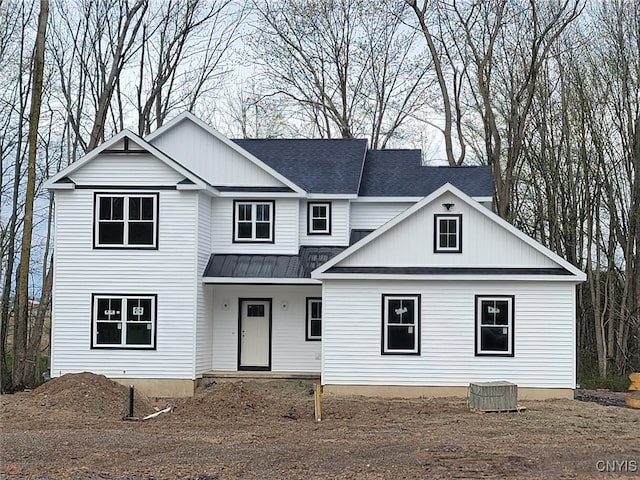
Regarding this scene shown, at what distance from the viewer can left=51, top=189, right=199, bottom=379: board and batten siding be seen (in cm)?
2552

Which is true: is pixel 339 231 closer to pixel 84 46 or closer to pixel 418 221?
pixel 418 221

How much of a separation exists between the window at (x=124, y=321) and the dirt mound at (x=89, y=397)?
6.69 feet

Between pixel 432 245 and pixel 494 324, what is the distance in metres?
2.50

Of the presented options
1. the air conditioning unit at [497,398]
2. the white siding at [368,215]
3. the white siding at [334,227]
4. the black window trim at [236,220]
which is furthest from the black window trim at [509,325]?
the black window trim at [236,220]

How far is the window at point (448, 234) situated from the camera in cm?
2444

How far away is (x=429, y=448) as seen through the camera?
1590cm

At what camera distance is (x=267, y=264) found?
89.7 feet

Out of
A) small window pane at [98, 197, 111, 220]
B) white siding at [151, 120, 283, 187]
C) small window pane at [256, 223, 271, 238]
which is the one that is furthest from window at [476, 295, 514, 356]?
small window pane at [98, 197, 111, 220]

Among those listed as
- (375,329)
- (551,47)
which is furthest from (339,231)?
(551,47)

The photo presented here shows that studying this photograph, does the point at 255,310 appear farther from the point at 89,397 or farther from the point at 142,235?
the point at 89,397

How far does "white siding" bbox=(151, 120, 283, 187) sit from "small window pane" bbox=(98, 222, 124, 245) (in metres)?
3.29


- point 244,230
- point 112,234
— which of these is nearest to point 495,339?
point 244,230

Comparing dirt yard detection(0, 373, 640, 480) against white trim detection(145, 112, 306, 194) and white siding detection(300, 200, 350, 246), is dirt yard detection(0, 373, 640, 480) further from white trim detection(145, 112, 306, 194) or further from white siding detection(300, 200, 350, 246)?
white trim detection(145, 112, 306, 194)

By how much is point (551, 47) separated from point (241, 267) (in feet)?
53.6
